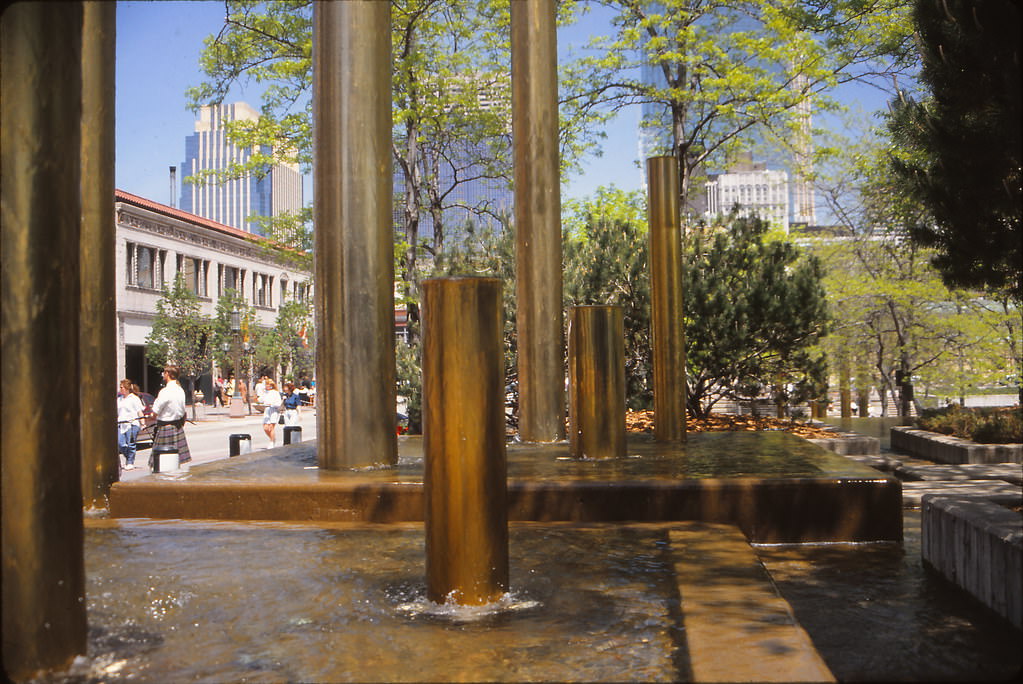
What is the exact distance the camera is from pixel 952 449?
13.8m

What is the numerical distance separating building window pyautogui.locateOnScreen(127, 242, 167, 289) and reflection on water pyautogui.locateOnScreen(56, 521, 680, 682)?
39.9 m

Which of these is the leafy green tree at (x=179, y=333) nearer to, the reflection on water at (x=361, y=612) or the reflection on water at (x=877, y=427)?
the reflection on water at (x=877, y=427)

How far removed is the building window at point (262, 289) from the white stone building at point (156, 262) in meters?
2.16

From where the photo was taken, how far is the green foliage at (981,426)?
45.7 feet

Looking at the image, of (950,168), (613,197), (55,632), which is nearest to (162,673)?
(55,632)

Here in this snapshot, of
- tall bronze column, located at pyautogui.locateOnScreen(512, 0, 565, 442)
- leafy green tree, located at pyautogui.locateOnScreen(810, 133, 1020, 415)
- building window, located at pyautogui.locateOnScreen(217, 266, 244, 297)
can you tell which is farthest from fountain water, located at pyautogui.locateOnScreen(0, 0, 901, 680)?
building window, located at pyautogui.locateOnScreen(217, 266, 244, 297)

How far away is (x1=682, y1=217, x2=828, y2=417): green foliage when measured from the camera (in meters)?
14.4

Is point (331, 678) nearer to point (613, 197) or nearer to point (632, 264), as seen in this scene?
point (632, 264)

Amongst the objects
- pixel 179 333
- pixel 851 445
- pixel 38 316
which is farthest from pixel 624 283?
pixel 179 333

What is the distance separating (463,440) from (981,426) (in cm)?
1261

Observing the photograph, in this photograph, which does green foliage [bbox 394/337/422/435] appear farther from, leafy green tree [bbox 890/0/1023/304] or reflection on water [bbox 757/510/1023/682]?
leafy green tree [bbox 890/0/1023/304]

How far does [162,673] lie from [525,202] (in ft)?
23.7

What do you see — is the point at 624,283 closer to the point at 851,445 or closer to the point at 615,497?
the point at 851,445

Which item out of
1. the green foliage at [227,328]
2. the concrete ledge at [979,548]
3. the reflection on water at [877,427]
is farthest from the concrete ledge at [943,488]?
the green foliage at [227,328]
